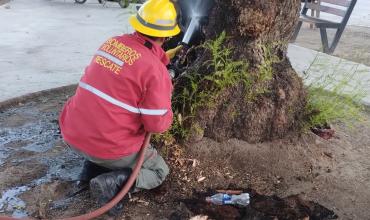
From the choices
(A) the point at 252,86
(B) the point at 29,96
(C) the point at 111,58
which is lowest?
(B) the point at 29,96

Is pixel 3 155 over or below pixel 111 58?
below

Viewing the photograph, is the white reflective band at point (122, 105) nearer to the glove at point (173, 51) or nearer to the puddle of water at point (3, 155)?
the glove at point (173, 51)

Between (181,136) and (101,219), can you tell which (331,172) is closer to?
(181,136)

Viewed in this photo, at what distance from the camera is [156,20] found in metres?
2.37

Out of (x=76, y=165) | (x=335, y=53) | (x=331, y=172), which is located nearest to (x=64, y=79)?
(x=76, y=165)

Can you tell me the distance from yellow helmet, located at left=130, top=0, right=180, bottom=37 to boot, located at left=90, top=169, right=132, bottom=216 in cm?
87

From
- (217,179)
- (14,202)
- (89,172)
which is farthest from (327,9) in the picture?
(14,202)

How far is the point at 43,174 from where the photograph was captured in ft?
9.81

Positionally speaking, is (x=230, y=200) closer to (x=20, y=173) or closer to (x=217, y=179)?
(x=217, y=179)

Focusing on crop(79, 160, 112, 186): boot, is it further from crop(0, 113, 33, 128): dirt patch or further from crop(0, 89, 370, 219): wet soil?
crop(0, 113, 33, 128): dirt patch

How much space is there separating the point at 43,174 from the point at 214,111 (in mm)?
1293

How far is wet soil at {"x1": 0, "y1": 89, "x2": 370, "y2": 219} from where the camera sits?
104 inches

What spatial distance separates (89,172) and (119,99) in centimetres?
71

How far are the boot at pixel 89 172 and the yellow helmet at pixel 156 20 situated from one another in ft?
3.30
